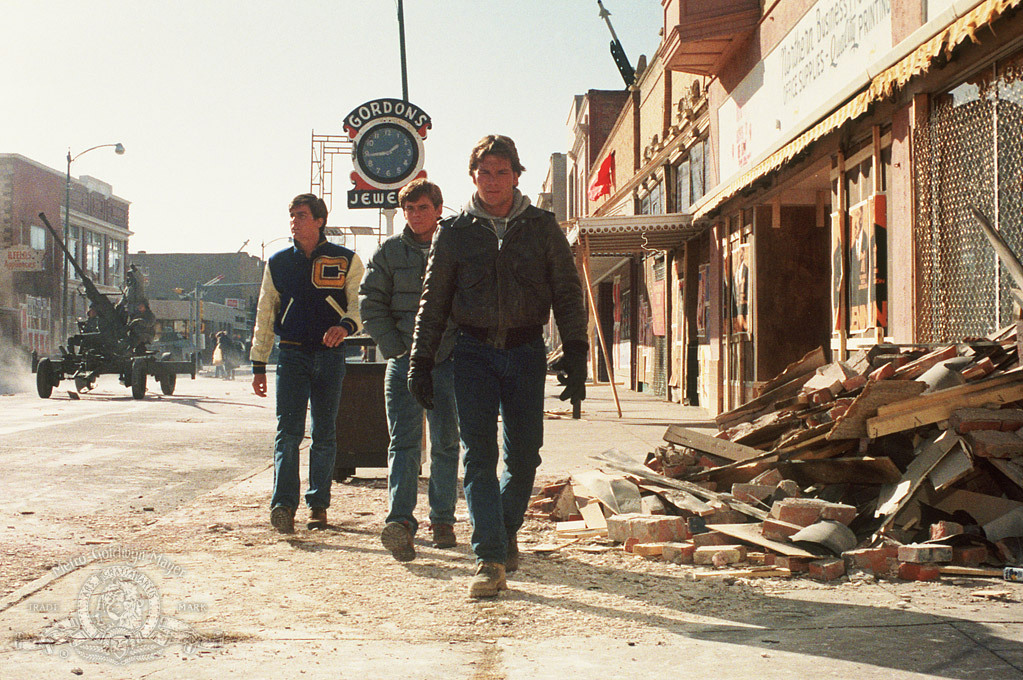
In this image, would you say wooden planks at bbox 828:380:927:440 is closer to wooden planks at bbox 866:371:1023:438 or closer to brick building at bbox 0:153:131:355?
wooden planks at bbox 866:371:1023:438

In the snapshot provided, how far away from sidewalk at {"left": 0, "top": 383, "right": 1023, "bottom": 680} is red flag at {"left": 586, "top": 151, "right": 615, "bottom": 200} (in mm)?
26197

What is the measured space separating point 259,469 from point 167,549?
369 centimetres

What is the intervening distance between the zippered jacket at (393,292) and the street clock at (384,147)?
3.82 metres

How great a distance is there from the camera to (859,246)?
9.96 metres

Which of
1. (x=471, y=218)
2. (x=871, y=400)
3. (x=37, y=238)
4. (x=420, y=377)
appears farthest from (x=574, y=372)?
(x=37, y=238)

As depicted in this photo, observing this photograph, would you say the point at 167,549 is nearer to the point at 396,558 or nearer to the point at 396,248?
the point at 396,558

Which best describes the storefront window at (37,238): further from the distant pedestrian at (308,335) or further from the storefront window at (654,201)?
the distant pedestrian at (308,335)

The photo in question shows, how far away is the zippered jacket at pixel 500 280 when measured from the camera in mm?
4285

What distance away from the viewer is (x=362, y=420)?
756cm

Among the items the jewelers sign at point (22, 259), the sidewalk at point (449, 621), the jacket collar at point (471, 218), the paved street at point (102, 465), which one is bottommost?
the sidewalk at point (449, 621)

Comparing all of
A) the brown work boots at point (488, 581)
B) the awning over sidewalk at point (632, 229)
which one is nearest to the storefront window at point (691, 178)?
the awning over sidewalk at point (632, 229)

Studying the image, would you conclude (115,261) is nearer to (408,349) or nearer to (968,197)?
(968,197)

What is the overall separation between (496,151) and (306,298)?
1.97m

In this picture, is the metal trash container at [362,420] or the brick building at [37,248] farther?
the brick building at [37,248]
